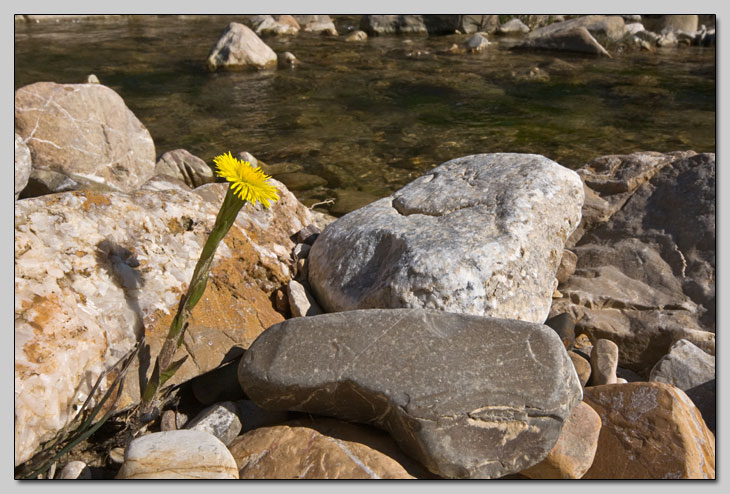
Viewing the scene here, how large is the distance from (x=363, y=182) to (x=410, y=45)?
32.4 ft

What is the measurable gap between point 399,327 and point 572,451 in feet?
3.14

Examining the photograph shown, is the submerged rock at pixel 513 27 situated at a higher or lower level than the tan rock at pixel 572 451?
higher

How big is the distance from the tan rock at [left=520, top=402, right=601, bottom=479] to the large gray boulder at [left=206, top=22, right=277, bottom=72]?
11.4 meters

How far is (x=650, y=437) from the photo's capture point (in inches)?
115

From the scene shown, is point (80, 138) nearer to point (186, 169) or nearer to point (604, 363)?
point (186, 169)

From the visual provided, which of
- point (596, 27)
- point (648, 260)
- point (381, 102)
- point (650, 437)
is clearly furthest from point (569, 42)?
point (650, 437)

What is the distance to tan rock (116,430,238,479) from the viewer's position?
2479mm

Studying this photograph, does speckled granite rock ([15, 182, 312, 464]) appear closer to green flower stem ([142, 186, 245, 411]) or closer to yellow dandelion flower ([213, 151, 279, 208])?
green flower stem ([142, 186, 245, 411])

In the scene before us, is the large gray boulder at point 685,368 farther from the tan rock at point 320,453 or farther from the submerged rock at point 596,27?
the submerged rock at point 596,27

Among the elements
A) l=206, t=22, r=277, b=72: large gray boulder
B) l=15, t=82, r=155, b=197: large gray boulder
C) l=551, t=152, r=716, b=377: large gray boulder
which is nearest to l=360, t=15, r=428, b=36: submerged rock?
l=206, t=22, r=277, b=72: large gray boulder

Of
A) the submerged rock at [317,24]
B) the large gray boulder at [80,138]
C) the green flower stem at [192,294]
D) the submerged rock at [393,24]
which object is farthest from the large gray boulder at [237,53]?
the green flower stem at [192,294]

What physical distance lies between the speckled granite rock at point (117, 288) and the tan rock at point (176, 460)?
1.46ft

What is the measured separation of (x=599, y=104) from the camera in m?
10.5

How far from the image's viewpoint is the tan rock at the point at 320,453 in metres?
2.64
